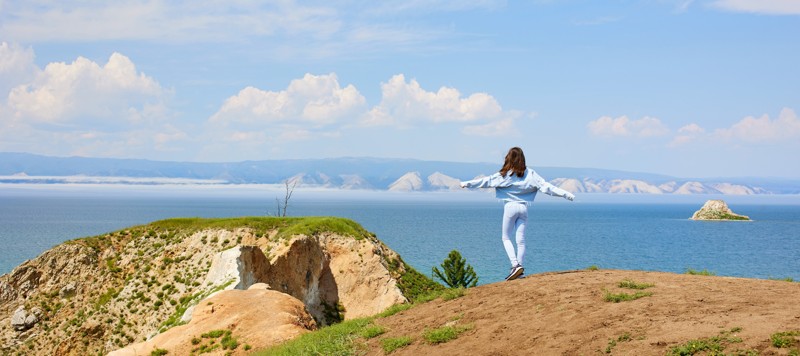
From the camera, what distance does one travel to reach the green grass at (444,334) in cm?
1565

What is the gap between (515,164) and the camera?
18.5 metres

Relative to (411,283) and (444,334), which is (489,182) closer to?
(444,334)

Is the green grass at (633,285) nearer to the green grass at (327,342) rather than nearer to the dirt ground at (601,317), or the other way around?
the dirt ground at (601,317)

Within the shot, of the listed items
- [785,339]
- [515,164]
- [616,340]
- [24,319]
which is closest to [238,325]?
[515,164]

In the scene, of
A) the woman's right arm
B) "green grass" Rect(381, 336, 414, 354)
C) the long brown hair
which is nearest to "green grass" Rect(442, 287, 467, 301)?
the woman's right arm

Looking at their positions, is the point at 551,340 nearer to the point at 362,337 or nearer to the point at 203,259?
the point at 362,337

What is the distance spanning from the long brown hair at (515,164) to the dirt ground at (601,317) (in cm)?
294

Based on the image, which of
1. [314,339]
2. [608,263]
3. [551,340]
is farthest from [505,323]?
[608,263]

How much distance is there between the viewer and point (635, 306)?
48.7 feet

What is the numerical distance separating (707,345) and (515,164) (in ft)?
24.8

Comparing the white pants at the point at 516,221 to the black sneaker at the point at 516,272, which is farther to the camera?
the black sneaker at the point at 516,272

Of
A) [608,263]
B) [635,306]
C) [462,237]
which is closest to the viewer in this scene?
[635,306]

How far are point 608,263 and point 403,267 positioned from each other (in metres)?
68.4

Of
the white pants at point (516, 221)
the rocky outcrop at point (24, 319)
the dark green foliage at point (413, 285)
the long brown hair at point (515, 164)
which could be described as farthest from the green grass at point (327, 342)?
the rocky outcrop at point (24, 319)
